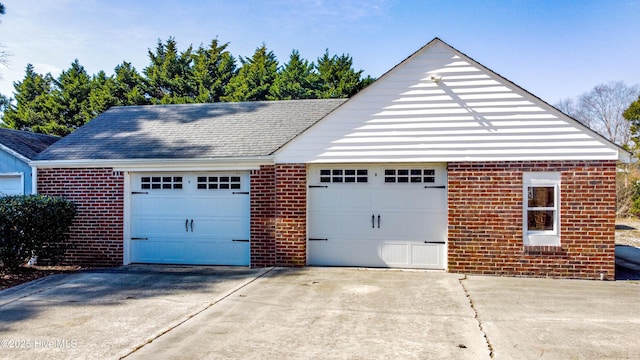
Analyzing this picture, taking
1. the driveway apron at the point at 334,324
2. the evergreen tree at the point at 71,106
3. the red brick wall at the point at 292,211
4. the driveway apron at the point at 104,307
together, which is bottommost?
the driveway apron at the point at 104,307

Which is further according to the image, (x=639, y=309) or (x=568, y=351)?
(x=639, y=309)

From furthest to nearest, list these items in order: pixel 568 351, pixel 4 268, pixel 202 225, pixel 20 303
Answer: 1. pixel 202 225
2. pixel 4 268
3. pixel 20 303
4. pixel 568 351

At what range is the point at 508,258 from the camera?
8.20 meters

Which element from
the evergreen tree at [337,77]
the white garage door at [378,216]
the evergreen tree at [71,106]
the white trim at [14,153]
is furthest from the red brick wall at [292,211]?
the evergreen tree at [71,106]

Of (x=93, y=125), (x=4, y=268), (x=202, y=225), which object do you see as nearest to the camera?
(x=4, y=268)

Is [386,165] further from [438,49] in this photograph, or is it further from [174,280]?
[174,280]

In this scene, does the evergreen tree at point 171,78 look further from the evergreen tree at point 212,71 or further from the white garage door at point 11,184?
the white garage door at point 11,184

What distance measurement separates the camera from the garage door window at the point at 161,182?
31.5 ft

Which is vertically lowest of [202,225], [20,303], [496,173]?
[20,303]

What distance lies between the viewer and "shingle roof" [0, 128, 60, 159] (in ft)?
35.7

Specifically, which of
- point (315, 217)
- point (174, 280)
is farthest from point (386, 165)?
point (174, 280)

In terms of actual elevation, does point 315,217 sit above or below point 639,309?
above

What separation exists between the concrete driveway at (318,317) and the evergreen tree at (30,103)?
29724 millimetres

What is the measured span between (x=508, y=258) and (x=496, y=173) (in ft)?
5.49
